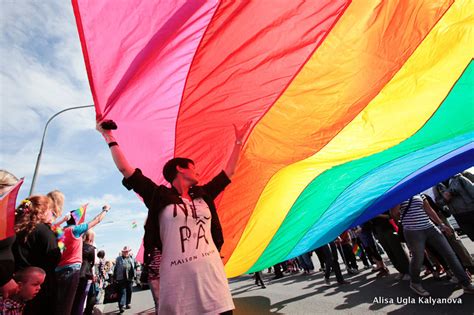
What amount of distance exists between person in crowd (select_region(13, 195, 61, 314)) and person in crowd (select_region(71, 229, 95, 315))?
1.90 m

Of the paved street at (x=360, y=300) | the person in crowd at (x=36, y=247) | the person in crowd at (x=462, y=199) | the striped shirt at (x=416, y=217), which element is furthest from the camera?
the person in crowd at (x=462, y=199)

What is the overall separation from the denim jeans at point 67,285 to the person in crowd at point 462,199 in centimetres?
500

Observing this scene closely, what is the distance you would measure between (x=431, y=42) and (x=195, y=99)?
1672 mm

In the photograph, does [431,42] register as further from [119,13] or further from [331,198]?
[119,13]

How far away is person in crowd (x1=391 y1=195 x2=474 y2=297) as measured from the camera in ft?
11.9

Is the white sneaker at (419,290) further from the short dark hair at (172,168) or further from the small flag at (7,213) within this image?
the small flag at (7,213)

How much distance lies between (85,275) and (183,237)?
12.0 ft

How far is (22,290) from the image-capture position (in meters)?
1.94

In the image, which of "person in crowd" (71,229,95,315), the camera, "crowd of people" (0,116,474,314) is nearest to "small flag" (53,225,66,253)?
"crowd of people" (0,116,474,314)

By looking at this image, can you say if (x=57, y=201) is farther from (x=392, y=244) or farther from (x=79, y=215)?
(x=392, y=244)

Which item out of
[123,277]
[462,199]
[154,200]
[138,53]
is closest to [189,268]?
[154,200]

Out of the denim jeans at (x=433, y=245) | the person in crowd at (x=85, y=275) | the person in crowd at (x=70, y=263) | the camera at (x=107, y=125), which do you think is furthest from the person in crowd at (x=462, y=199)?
the person in crowd at (x=85, y=275)

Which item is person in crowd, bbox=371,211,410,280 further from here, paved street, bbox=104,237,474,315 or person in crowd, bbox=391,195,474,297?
person in crowd, bbox=391,195,474,297

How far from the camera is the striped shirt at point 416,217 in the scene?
3860 mm
